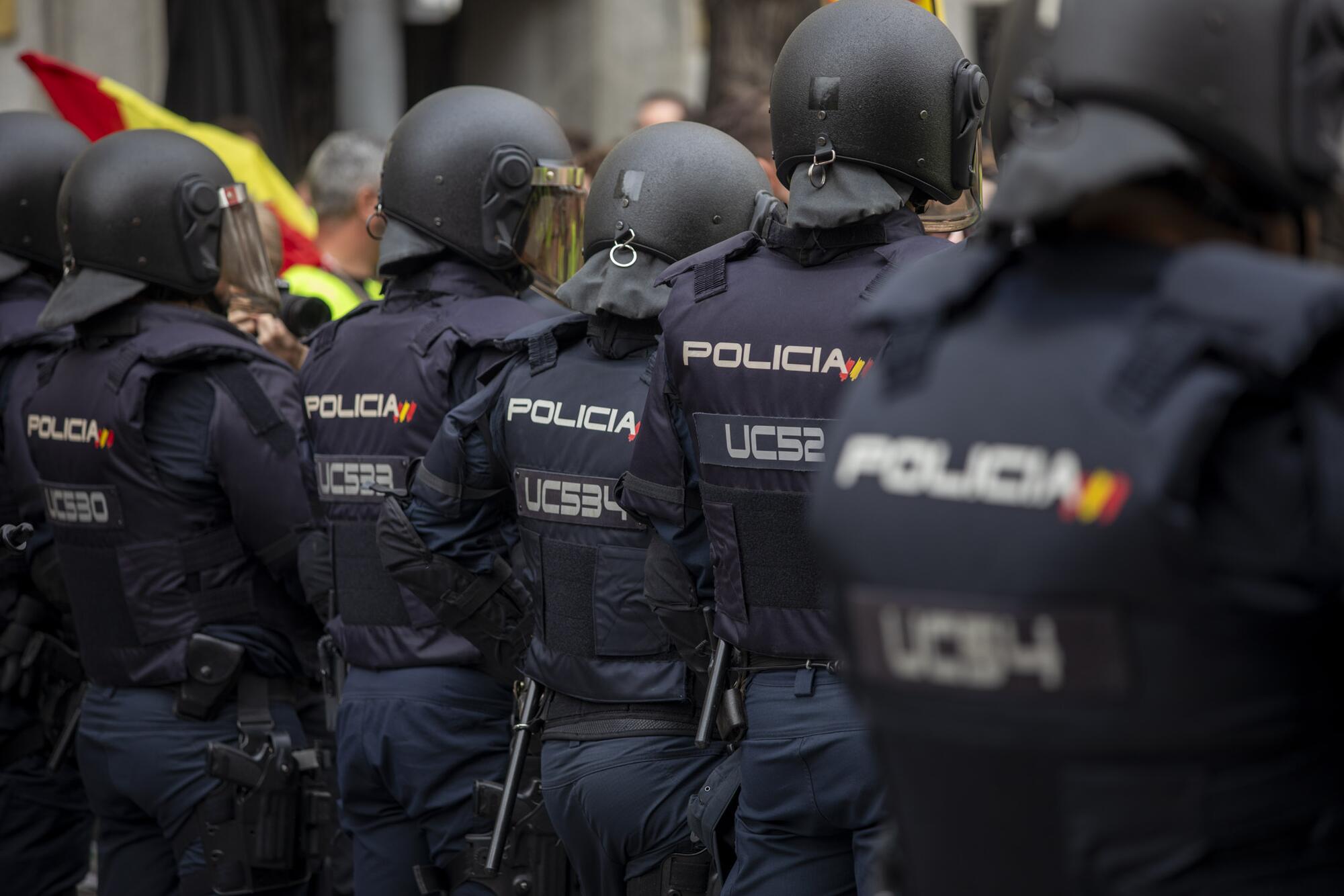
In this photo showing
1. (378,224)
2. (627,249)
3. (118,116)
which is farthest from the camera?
(118,116)

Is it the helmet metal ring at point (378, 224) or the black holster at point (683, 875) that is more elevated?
the helmet metal ring at point (378, 224)

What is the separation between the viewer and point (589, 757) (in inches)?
144

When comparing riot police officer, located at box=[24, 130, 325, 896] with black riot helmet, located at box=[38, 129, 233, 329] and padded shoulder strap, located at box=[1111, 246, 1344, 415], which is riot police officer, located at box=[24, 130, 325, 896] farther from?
padded shoulder strap, located at box=[1111, 246, 1344, 415]

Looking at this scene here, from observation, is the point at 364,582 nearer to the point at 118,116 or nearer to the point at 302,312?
the point at 302,312

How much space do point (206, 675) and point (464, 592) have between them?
0.84 meters

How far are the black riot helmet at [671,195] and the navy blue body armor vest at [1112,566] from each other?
201 centimetres

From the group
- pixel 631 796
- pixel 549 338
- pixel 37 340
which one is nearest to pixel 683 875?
pixel 631 796

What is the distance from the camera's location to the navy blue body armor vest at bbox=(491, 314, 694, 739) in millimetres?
3654

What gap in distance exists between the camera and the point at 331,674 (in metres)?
4.55

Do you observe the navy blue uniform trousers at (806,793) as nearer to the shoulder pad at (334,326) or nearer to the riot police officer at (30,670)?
the shoulder pad at (334,326)

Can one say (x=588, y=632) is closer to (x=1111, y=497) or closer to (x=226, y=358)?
(x=226, y=358)

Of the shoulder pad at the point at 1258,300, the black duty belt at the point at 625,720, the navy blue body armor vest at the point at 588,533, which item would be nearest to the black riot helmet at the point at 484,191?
the navy blue body armor vest at the point at 588,533

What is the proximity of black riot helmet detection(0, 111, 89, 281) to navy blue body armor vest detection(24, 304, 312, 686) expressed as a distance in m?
1.09

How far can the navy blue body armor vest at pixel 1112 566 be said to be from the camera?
1.58 m
